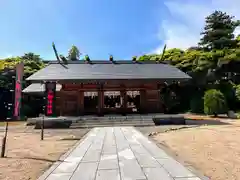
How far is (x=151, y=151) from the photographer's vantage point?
5719 mm

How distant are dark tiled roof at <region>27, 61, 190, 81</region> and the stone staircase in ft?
9.80

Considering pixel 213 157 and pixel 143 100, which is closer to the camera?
pixel 213 157

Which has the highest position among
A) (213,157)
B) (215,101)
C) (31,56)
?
(31,56)

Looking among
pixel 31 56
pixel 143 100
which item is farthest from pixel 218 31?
pixel 31 56

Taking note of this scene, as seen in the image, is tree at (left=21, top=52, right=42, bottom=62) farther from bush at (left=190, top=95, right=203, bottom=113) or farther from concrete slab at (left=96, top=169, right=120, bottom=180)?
concrete slab at (left=96, top=169, right=120, bottom=180)

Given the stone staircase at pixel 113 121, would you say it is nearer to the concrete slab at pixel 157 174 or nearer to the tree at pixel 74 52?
the concrete slab at pixel 157 174

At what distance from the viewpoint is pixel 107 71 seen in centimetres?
1698

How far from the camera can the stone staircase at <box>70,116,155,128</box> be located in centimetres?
1294

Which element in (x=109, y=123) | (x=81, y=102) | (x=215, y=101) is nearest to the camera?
(x=109, y=123)

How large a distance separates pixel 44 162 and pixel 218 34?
29.3 m

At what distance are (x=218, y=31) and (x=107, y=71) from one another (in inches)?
745

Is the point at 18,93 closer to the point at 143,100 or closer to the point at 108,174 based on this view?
the point at 143,100

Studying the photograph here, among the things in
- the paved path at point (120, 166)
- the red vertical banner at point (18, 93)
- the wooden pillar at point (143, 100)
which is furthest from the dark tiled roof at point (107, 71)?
the paved path at point (120, 166)

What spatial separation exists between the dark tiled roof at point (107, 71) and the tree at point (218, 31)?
13151mm
